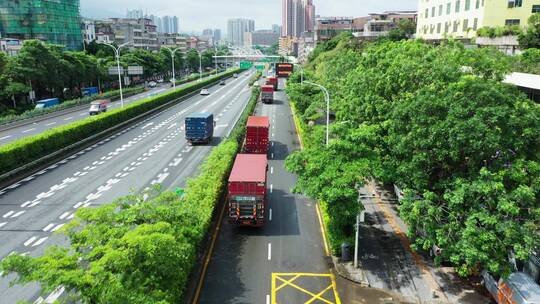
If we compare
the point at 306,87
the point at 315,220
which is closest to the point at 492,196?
the point at 315,220

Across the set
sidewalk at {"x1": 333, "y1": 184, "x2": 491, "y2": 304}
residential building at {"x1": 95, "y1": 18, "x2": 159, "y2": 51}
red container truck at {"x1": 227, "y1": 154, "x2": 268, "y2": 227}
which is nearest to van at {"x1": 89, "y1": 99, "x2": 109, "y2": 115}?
red container truck at {"x1": 227, "y1": 154, "x2": 268, "y2": 227}

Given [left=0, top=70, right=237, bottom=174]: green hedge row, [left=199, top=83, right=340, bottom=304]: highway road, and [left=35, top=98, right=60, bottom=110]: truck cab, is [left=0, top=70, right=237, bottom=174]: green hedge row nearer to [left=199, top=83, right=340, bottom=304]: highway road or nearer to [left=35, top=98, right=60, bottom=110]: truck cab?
[left=35, top=98, right=60, bottom=110]: truck cab

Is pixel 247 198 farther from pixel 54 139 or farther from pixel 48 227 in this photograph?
pixel 54 139

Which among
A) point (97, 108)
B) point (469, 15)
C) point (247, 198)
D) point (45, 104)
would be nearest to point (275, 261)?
point (247, 198)

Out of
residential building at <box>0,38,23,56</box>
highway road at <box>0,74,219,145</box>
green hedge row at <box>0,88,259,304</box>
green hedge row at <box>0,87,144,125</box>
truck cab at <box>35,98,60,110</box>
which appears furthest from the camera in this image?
residential building at <box>0,38,23,56</box>

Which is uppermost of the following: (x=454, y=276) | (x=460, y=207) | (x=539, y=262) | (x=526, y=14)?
(x=526, y=14)

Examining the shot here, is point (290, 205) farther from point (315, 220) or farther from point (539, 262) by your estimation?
point (539, 262)
